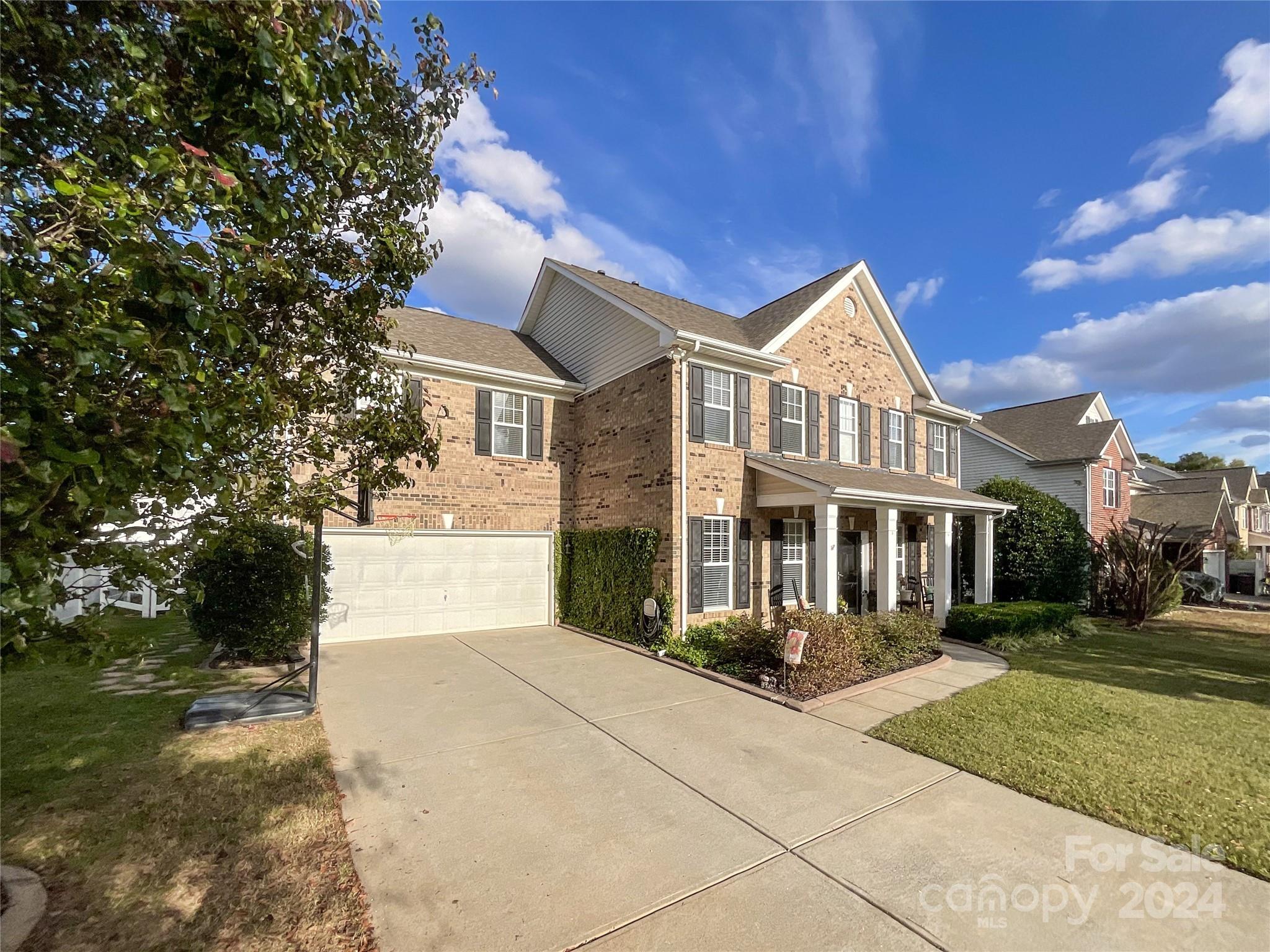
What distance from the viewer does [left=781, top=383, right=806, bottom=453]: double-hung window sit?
42.5ft

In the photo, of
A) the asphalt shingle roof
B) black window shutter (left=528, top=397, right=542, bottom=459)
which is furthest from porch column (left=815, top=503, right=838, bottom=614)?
black window shutter (left=528, top=397, right=542, bottom=459)

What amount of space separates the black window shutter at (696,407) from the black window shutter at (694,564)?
1.57 meters

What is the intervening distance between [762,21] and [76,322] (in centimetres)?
958

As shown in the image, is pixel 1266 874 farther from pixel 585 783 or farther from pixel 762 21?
pixel 762 21

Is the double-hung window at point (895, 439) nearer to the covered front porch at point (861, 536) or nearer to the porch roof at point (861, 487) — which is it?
the covered front porch at point (861, 536)

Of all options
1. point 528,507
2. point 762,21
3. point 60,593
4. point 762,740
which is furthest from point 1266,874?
point 528,507

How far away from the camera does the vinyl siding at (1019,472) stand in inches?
776

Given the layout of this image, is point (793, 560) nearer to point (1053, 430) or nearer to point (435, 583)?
point (435, 583)

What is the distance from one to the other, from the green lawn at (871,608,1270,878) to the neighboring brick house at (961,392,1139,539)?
10.1 metres

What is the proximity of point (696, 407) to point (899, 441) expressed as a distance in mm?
7405

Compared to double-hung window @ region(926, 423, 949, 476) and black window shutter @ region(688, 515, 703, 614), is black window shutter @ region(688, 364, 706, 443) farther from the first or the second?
double-hung window @ region(926, 423, 949, 476)

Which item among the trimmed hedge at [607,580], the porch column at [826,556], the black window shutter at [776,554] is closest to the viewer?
the porch column at [826,556]

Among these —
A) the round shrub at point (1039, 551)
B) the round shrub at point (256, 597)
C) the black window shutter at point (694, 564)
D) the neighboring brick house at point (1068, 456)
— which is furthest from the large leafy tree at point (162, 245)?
the neighboring brick house at point (1068, 456)

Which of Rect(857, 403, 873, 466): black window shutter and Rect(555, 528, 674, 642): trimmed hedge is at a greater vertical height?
Rect(857, 403, 873, 466): black window shutter
